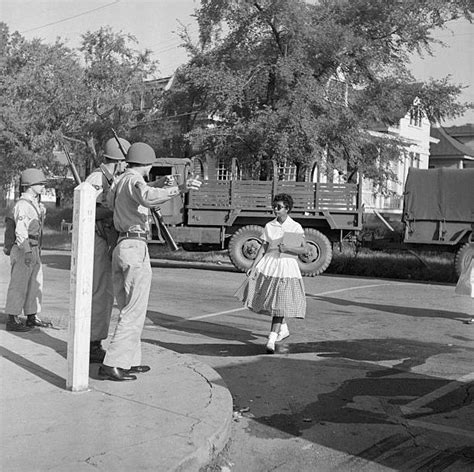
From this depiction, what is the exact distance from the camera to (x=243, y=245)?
57.6 feet

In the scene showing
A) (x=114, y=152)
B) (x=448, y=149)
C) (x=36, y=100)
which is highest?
(x=36, y=100)

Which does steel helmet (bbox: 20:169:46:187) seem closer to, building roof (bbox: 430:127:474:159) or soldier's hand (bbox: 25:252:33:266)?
soldier's hand (bbox: 25:252:33:266)

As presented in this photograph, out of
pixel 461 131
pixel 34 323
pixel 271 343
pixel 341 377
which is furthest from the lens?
pixel 461 131

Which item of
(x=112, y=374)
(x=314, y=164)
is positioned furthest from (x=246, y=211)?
(x=112, y=374)

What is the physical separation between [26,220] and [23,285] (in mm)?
718

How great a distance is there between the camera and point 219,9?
2339 centimetres

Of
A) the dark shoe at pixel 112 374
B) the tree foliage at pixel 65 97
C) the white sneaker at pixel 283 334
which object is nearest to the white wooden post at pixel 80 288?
the dark shoe at pixel 112 374

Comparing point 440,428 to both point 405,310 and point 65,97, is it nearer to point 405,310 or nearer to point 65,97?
point 405,310

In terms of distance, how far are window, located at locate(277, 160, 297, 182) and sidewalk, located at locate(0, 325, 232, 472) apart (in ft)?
55.8

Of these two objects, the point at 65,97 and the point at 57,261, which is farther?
the point at 65,97

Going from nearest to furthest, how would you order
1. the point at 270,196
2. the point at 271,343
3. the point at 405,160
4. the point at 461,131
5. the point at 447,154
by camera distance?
the point at 271,343, the point at 270,196, the point at 405,160, the point at 447,154, the point at 461,131

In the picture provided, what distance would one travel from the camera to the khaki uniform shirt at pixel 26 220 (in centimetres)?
764

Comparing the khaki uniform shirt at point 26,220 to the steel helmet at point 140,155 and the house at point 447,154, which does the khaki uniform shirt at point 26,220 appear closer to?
the steel helmet at point 140,155

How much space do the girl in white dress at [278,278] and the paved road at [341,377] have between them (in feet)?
1.56
